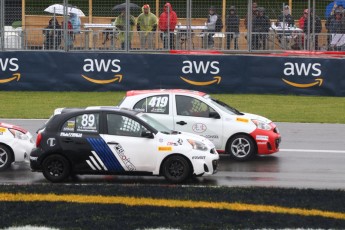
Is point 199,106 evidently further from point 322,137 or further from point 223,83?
point 223,83

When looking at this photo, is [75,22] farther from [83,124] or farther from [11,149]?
[83,124]

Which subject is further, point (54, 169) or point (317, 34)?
point (317, 34)

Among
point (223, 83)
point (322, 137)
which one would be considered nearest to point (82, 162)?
point (322, 137)

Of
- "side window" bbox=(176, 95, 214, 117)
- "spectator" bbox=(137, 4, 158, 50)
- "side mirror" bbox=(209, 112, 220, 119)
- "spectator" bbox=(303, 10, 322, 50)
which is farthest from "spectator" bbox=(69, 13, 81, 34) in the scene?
"side mirror" bbox=(209, 112, 220, 119)

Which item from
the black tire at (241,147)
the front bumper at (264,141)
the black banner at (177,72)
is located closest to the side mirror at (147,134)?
the black tire at (241,147)

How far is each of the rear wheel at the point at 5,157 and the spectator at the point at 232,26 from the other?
13.0 m

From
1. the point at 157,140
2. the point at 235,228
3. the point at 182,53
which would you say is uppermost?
the point at 182,53

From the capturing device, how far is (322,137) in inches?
877

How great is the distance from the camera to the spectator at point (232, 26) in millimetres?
29078

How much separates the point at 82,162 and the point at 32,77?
1403cm

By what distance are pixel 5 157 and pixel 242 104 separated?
1151 centimetres

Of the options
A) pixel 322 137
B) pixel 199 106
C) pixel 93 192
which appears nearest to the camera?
pixel 93 192

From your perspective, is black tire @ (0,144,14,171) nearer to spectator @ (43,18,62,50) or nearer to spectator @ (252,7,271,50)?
spectator @ (43,18,62,50)

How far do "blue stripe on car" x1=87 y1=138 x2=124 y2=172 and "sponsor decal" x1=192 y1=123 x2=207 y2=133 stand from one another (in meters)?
3.27
